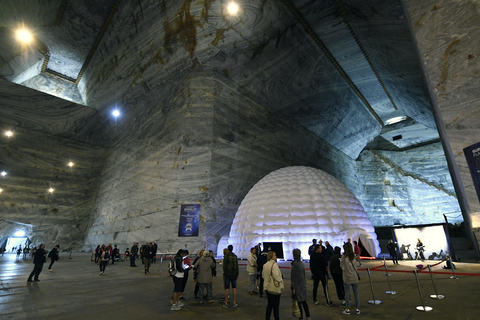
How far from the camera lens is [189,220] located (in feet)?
51.3

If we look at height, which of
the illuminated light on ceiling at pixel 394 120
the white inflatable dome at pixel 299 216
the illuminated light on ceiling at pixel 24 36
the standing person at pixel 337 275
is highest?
the illuminated light on ceiling at pixel 24 36

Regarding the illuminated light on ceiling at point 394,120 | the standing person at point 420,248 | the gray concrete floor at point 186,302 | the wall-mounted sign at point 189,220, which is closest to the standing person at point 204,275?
the gray concrete floor at point 186,302

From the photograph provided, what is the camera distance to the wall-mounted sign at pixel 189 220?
1541cm

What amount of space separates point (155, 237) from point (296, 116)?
1761cm

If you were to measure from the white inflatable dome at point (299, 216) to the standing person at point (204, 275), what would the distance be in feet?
24.2

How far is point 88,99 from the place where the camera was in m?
25.3

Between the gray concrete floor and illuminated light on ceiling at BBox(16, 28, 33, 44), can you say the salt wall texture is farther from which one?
illuminated light on ceiling at BBox(16, 28, 33, 44)

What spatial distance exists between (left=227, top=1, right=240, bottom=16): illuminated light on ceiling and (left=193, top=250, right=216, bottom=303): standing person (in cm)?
1649

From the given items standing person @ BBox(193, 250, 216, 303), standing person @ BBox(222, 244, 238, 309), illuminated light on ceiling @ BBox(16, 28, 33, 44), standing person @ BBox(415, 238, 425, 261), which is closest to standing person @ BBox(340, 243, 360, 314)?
standing person @ BBox(222, 244, 238, 309)

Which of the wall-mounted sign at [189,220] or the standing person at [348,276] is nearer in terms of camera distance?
the standing person at [348,276]

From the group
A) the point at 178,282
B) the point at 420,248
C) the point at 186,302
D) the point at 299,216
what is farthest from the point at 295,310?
the point at 420,248

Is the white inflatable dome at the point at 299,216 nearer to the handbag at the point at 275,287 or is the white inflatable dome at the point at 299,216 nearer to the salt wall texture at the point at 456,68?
the salt wall texture at the point at 456,68

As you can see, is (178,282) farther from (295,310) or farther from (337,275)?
(337,275)

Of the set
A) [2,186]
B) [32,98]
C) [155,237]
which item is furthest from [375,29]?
[2,186]
